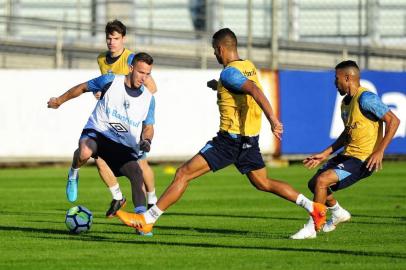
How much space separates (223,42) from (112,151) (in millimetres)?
1916

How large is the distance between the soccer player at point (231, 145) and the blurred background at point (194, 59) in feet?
42.1

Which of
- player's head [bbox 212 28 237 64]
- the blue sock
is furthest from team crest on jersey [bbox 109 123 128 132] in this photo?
player's head [bbox 212 28 237 64]

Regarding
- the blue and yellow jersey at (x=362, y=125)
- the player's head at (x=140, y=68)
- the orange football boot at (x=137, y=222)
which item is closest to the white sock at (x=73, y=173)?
the player's head at (x=140, y=68)

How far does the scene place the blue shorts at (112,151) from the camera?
13469 millimetres

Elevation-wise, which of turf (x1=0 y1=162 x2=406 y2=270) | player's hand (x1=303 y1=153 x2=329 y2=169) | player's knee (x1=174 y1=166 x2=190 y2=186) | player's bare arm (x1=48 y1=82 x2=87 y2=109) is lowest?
turf (x1=0 y1=162 x2=406 y2=270)

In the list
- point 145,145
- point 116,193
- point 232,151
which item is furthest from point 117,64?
point 232,151

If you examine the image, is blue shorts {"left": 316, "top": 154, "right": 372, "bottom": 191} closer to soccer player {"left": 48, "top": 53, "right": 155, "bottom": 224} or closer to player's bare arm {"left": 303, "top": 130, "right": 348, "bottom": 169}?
player's bare arm {"left": 303, "top": 130, "right": 348, "bottom": 169}

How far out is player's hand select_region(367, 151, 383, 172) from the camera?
42.0ft

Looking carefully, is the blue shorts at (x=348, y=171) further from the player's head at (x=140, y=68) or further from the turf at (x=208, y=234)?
the player's head at (x=140, y=68)

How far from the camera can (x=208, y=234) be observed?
1334 centimetres

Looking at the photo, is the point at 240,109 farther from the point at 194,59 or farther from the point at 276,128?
the point at 194,59

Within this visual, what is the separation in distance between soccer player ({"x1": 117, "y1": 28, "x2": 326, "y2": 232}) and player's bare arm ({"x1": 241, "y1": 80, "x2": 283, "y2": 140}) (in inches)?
2.0

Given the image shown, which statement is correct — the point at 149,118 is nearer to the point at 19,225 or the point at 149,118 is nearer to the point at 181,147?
the point at 19,225

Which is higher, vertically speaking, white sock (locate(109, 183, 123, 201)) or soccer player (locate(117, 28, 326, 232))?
soccer player (locate(117, 28, 326, 232))
